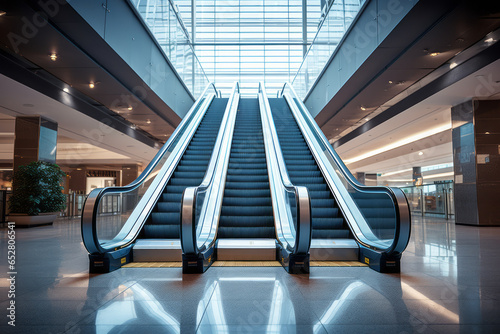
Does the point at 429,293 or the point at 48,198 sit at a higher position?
the point at 48,198

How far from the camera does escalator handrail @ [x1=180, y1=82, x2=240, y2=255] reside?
4105 millimetres

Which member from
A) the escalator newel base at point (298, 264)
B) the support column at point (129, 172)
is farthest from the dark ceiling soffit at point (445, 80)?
the support column at point (129, 172)

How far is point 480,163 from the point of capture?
1048cm

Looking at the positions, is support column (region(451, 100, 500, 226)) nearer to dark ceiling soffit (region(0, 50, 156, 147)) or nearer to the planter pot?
dark ceiling soffit (region(0, 50, 156, 147))

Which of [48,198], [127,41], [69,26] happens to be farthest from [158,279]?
[48,198]

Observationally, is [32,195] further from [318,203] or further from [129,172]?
[129,172]

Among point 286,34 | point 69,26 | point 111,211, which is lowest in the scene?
point 111,211

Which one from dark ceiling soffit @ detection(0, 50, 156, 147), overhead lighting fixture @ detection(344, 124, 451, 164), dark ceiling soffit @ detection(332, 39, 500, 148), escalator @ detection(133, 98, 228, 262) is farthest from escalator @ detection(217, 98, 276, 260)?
overhead lighting fixture @ detection(344, 124, 451, 164)

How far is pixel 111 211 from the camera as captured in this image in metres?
5.77

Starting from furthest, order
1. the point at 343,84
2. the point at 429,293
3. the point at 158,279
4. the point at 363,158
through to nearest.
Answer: the point at 363,158, the point at 343,84, the point at 158,279, the point at 429,293

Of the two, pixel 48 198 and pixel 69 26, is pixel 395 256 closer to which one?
pixel 69 26

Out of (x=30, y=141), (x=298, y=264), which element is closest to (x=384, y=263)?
(x=298, y=264)

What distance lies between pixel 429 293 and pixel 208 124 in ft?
30.3

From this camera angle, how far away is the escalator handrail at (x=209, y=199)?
4.11 metres
